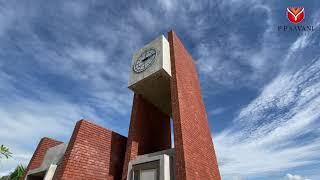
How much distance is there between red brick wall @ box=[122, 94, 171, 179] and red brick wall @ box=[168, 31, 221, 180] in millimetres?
2660

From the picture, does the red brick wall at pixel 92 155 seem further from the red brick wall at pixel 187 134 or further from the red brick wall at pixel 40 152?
the red brick wall at pixel 40 152

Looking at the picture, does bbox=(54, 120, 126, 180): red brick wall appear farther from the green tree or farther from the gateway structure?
the green tree

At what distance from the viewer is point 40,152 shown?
1356 centimetres

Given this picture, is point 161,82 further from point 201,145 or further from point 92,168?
point 92,168

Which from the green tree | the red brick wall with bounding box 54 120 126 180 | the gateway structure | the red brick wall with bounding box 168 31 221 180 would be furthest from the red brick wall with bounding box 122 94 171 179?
the green tree

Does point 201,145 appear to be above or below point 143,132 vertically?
below

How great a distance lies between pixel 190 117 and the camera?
11.1m

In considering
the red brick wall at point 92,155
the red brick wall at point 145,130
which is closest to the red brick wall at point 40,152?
the red brick wall at point 92,155

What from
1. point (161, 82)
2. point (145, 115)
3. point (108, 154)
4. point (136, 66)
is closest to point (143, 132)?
point (145, 115)

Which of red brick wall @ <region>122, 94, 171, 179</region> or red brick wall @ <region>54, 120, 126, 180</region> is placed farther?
red brick wall @ <region>122, 94, 171, 179</region>

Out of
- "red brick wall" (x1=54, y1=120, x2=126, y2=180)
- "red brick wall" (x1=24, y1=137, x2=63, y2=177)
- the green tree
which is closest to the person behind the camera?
"red brick wall" (x1=54, y1=120, x2=126, y2=180)

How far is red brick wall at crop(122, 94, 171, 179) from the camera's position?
37.1ft

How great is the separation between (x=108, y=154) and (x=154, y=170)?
322cm

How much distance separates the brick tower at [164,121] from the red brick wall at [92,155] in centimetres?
112
